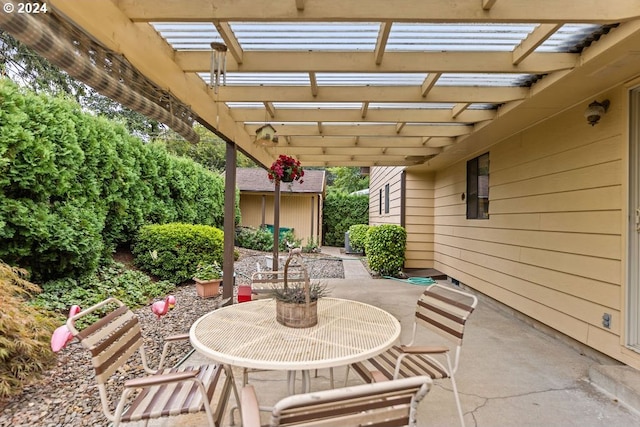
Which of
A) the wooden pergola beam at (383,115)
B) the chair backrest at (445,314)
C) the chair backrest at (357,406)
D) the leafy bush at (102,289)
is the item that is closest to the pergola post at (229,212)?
the wooden pergola beam at (383,115)

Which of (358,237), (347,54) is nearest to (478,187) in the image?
(347,54)

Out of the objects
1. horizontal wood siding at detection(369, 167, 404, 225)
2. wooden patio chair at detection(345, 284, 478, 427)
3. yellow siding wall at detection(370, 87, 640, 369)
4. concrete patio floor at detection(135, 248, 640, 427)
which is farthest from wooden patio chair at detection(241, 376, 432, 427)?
horizontal wood siding at detection(369, 167, 404, 225)

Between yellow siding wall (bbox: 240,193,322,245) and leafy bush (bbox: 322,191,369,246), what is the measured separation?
3.32 feet

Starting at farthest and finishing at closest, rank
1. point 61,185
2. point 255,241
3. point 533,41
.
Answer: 1. point 255,241
2. point 61,185
3. point 533,41

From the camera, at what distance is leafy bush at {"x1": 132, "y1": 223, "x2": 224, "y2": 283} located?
5621 millimetres

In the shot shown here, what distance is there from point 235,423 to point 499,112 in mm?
4135

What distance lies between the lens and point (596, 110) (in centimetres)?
302

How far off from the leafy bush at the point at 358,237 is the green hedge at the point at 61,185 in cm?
694

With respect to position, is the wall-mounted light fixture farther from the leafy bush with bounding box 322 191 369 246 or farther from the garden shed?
the leafy bush with bounding box 322 191 369 246

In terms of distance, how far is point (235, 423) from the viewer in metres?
2.16

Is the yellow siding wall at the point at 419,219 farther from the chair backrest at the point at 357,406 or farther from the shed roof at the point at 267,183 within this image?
the chair backrest at the point at 357,406

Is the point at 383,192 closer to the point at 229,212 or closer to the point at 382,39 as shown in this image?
the point at 229,212

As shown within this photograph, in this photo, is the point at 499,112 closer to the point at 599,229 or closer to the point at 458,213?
the point at 599,229

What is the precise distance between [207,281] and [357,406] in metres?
4.55
